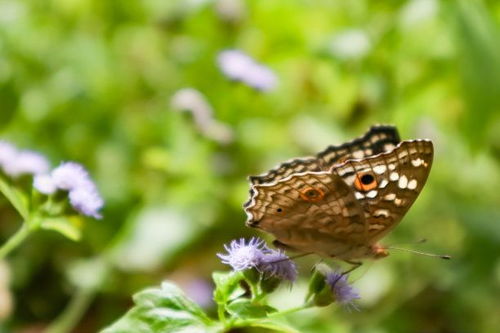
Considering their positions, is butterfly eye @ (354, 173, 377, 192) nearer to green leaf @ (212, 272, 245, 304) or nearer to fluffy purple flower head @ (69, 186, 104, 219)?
green leaf @ (212, 272, 245, 304)

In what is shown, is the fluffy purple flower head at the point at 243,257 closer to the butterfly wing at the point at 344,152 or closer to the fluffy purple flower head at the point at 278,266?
the fluffy purple flower head at the point at 278,266

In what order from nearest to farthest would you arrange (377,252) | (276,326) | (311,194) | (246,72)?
(276,326), (311,194), (377,252), (246,72)

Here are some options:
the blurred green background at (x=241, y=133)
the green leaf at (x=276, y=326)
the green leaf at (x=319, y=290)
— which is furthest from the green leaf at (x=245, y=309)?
the blurred green background at (x=241, y=133)

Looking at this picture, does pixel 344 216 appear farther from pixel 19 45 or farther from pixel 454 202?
pixel 19 45

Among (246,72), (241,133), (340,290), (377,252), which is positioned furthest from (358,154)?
(241,133)

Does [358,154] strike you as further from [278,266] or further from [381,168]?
[278,266]

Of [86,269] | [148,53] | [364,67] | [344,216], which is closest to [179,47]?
[148,53]
